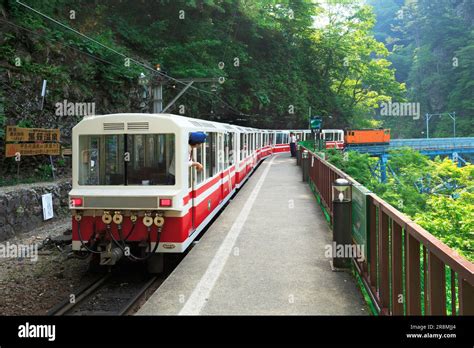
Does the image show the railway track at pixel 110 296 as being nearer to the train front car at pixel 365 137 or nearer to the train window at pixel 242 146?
the train window at pixel 242 146

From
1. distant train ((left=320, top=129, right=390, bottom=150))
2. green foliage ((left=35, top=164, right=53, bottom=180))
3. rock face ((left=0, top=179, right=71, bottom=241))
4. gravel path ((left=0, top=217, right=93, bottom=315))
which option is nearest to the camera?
gravel path ((left=0, top=217, right=93, bottom=315))

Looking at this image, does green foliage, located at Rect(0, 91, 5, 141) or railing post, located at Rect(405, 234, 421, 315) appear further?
green foliage, located at Rect(0, 91, 5, 141)

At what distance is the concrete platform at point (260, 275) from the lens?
523 cm

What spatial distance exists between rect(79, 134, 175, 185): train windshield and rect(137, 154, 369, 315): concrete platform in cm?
151

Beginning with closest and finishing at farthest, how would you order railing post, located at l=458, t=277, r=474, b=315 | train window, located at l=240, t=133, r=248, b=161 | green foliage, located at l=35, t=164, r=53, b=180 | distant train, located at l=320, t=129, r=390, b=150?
railing post, located at l=458, t=277, r=474, b=315
green foliage, located at l=35, t=164, r=53, b=180
train window, located at l=240, t=133, r=248, b=161
distant train, located at l=320, t=129, r=390, b=150

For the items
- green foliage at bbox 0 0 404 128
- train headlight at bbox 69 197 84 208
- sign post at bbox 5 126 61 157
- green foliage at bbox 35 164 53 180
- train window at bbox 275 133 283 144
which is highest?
green foliage at bbox 0 0 404 128

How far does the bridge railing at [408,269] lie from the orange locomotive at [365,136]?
47.2 metres

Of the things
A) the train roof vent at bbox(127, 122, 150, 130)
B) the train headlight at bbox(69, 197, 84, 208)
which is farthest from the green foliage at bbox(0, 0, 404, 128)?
the train headlight at bbox(69, 197, 84, 208)

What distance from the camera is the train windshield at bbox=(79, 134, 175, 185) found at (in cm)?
757

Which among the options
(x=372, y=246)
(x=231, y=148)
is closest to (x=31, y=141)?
(x=231, y=148)

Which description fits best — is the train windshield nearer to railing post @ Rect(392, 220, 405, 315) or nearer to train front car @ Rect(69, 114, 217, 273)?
train front car @ Rect(69, 114, 217, 273)

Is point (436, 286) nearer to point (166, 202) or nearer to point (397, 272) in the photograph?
point (397, 272)

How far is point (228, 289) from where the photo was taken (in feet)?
19.1

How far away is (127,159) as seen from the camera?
299 inches
